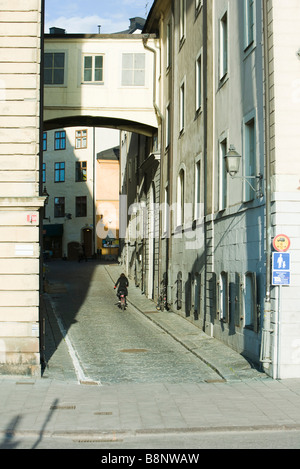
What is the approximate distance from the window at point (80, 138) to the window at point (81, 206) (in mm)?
5324

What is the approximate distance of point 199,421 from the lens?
9.90m

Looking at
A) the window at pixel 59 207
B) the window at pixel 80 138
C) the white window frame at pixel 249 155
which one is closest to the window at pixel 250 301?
the white window frame at pixel 249 155

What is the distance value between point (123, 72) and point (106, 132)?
123ft

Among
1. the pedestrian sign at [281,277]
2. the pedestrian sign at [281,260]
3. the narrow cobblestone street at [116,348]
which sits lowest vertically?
the narrow cobblestone street at [116,348]

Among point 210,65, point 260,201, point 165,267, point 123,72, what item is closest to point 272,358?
point 260,201

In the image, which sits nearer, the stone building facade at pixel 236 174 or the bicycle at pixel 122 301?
the stone building facade at pixel 236 174

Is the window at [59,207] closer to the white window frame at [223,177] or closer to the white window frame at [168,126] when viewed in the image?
the white window frame at [168,126]

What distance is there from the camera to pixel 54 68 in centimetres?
2914

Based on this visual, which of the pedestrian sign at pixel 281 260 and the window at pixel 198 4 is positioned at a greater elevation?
the window at pixel 198 4

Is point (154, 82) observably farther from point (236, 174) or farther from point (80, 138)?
point (80, 138)

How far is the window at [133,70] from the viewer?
29703 millimetres

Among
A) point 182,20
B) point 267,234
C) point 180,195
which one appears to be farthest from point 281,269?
point 182,20

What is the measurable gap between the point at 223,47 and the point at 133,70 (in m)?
11.3

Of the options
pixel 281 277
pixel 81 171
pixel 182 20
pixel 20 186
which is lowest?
pixel 281 277
